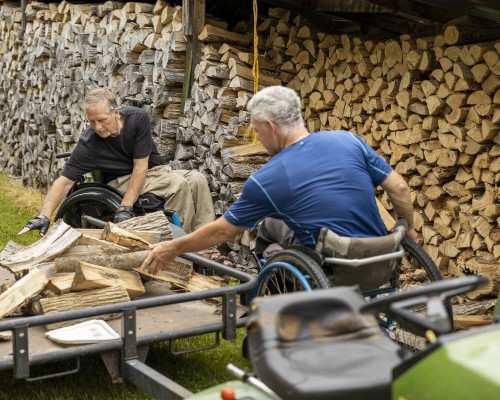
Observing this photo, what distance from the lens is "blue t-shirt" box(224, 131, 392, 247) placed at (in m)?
3.63

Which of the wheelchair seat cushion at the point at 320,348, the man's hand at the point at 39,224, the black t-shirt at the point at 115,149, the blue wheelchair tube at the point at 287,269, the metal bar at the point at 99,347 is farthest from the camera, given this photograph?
the black t-shirt at the point at 115,149

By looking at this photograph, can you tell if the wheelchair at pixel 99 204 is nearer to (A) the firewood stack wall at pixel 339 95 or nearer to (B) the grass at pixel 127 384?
(A) the firewood stack wall at pixel 339 95

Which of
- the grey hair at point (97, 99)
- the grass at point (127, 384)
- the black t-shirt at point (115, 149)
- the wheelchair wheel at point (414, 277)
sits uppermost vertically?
the grey hair at point (97, 99)

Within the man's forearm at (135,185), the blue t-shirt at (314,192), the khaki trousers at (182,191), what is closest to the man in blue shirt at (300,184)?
the blue t-shirt at (314,192)

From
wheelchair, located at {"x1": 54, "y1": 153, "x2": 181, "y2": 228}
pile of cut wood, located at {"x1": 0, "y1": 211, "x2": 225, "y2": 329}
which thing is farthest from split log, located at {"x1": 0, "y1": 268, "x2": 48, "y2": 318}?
wheelchair, located at {"x1": 54, "y1": 153, "x2": 181, "y2": 228}

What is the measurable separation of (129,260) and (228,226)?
693mm

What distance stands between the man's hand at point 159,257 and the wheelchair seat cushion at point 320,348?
5.68ft

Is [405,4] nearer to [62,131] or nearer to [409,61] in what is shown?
[409,61]

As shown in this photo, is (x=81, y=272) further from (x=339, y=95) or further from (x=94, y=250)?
(x=339, y=95)

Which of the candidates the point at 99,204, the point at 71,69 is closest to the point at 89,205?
the point at 99,204

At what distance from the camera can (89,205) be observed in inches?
232

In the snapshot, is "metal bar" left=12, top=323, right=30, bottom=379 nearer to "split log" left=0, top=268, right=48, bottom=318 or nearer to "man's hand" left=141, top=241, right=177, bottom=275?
"split log" left=0, top=268, right=48, bottom=318

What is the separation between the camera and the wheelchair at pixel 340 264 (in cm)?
353

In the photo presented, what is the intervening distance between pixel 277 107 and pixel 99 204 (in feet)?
8.28
